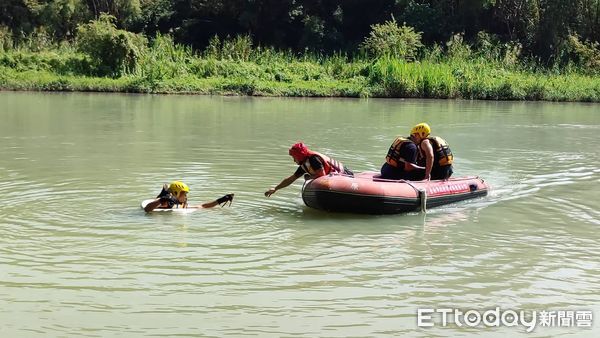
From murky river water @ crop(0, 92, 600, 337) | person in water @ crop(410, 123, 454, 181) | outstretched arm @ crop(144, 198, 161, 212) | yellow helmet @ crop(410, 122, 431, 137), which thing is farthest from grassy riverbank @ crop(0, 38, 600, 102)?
outstretched arm @ crop(144, 198, 161, 212)

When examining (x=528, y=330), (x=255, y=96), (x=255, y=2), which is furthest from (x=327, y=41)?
(x=528, y=330)

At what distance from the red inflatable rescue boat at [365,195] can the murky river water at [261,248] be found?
0.44 ft

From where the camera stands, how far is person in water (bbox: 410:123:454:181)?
9211 mm

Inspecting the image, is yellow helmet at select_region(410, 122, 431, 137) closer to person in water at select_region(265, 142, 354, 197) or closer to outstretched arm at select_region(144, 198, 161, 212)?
Result: person in water at select_region(265, 142, 354, 197)

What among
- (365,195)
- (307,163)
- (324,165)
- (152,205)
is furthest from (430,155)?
(152,205)

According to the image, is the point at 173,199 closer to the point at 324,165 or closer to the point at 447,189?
the point at 324,165

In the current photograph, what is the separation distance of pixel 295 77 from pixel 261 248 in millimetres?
26878

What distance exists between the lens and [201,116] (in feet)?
69.4

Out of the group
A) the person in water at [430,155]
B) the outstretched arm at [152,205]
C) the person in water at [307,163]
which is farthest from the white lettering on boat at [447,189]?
the outstretched arm at [152,205]

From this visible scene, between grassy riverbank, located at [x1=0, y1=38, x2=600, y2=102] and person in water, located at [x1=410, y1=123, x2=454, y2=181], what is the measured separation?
21.6 metres

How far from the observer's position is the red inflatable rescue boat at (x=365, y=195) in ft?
28.0

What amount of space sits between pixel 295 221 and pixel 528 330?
11.5ft

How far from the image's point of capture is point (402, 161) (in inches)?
366

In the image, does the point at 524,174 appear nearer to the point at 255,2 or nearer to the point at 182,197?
the point at 182,197
